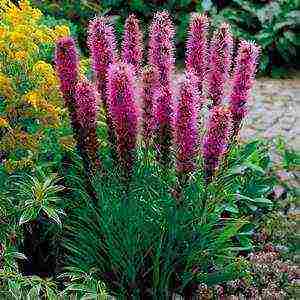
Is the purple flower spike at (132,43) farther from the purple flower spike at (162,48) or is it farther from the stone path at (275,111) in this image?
the stone path at (275,111)

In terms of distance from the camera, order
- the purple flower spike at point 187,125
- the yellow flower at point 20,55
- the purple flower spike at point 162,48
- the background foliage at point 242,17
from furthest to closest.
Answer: the background foliage at point 242,17 < the yellow flower at point 20,55 < the purple flower spike at point 162,48 < the purple flower spike at point 187,125

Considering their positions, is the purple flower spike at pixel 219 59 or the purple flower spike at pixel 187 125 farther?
the purple flower spike at pixel 219 59

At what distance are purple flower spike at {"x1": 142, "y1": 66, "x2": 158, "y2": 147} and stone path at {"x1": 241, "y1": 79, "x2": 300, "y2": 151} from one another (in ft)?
10.5

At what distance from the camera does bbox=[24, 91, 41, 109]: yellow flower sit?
158 inches

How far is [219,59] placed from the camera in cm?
397

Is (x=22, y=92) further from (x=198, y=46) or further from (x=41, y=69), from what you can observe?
(x=198, y=46)

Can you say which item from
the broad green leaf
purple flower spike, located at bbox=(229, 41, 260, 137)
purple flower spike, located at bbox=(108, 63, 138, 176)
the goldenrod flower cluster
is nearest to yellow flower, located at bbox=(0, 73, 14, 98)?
the goldenrod flower cluster

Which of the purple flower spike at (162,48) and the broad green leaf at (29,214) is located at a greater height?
the purple flower spike at (162,48)

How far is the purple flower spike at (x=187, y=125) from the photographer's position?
3.46 m

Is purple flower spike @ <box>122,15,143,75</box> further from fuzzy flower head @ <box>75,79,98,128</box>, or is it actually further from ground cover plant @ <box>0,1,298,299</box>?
fuzzy flower head @ <box>75,79,98,128</box>

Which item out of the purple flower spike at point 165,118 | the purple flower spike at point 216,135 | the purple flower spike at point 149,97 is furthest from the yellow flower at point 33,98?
the purple flower spike at point 216,135

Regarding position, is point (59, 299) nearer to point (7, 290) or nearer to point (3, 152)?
point (7, 290)

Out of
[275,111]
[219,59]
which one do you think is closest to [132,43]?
[219,59]

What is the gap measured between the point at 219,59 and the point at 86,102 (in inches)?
30.9
